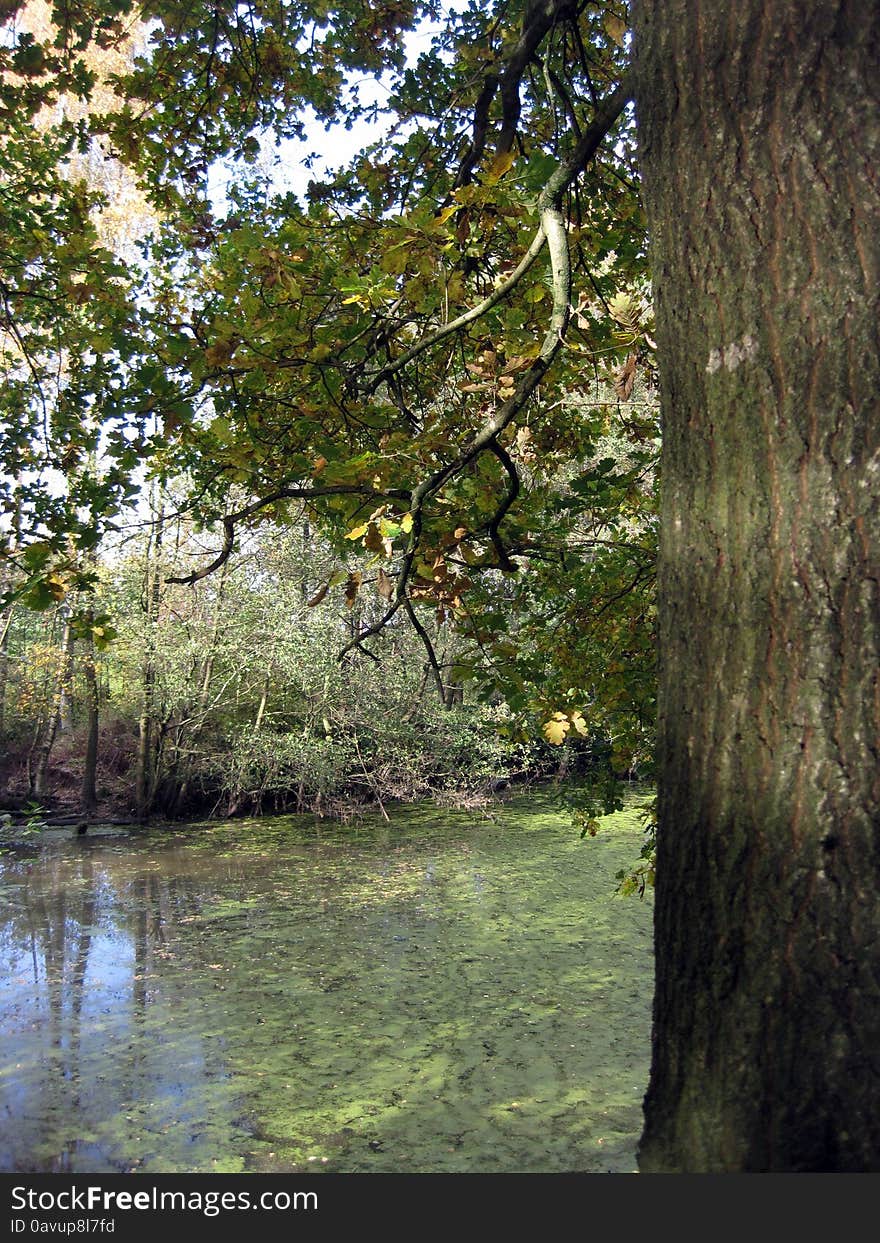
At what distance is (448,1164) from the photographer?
3.41 m

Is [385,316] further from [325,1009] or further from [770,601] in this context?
[325,1009]

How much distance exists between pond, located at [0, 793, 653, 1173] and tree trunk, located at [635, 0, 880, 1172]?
8.69ft

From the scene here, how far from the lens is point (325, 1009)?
16.2 ft

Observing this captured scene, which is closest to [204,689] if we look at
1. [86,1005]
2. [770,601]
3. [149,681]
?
[149,681]

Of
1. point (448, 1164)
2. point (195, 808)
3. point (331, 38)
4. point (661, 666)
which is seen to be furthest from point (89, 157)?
point (661, 666)

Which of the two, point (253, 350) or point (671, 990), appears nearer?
point (671, 990)

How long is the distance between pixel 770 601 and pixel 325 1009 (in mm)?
4401

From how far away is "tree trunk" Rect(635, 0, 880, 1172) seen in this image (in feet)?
3.28

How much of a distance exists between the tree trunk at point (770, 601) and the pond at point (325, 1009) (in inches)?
104

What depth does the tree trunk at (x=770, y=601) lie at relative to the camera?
1.00 meters

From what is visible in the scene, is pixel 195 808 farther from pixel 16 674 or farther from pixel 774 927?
pixel 774 927

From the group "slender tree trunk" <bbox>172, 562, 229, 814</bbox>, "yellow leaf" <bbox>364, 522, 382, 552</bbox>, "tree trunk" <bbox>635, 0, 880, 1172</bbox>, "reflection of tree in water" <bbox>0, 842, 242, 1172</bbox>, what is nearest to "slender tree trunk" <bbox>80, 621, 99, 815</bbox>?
"slender tree trunk" <bbox>172, 562, 229, 814</bbox>

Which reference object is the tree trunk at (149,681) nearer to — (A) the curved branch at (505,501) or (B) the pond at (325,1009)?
(B) the pond at (325,1009)

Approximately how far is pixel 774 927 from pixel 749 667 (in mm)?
261
